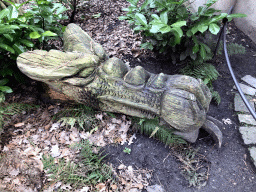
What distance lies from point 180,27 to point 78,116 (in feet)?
8.66

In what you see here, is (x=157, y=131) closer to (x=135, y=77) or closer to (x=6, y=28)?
(x=135, y=77)

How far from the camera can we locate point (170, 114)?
9.55ft

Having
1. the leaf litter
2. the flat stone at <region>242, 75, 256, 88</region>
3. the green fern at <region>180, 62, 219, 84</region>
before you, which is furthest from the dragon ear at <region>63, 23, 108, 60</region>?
the flat stone at <region>242, 75, 256, 88</region>

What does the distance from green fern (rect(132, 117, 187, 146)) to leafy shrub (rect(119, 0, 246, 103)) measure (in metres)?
1.50

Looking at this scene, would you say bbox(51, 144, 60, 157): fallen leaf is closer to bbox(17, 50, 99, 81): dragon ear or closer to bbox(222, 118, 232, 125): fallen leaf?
bbox(17, 50, 99, 81): dragon ear

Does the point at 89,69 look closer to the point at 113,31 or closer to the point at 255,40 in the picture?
the point at 113,31

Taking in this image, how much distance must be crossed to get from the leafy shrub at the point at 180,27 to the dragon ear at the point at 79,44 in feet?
3.01

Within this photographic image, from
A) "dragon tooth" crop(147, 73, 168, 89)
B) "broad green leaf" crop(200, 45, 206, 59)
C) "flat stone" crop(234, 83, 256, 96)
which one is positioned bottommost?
"flat stone" crop(234, 83, 256, 96)

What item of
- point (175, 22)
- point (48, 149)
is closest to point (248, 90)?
point (175, 22)

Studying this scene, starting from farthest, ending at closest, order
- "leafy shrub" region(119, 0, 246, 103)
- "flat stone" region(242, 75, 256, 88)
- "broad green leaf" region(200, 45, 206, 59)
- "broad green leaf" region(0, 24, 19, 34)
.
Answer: "flat stone" region(242, 75, 256, 88), "broad green leaf" region(200, 45, 206, 59), "leafy shrub" region(119, 0, 246, 103), "broad green leaf" region(0, 24, 19, 34)

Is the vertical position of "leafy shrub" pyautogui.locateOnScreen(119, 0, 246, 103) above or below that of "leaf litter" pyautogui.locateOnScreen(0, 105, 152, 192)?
above

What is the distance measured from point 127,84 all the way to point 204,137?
167 cm

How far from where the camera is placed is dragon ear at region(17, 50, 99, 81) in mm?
2938

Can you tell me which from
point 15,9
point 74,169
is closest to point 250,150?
point 74,169
